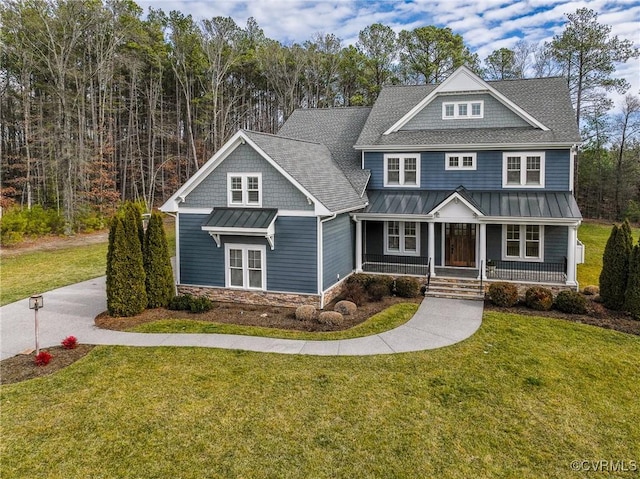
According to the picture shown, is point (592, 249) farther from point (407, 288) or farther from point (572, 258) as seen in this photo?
point (407, 288)

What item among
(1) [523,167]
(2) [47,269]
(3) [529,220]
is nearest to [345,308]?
(3) [529,220]

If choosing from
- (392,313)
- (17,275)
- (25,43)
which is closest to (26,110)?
(25,43)

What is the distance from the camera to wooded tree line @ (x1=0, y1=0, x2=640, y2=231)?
1222 inches

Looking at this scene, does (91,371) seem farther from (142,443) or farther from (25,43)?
(25,43)

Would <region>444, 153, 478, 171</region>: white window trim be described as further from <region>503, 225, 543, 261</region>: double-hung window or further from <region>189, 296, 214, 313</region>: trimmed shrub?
<region>189, 296, 214, 313</region>: trimmed shrub

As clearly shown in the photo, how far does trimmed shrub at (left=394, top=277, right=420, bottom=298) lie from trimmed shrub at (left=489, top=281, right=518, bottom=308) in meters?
2.50

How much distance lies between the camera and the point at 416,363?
32.6 feet

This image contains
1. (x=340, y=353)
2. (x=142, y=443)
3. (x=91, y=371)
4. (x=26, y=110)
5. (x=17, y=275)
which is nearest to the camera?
(x=142, y=443)

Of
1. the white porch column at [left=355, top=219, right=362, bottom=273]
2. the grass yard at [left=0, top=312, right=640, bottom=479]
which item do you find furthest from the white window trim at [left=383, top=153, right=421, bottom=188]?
the grass yard at [left=0, top=312, right=640, bottom=479]

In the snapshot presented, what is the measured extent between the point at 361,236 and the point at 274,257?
15.2 feet

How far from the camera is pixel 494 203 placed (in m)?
16.8

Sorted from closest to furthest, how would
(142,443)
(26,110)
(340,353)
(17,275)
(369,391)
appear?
(142,443), (369,391), (340,353), (17,275), (26,110)

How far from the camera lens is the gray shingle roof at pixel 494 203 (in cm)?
1585

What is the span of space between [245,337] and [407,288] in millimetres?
6606
